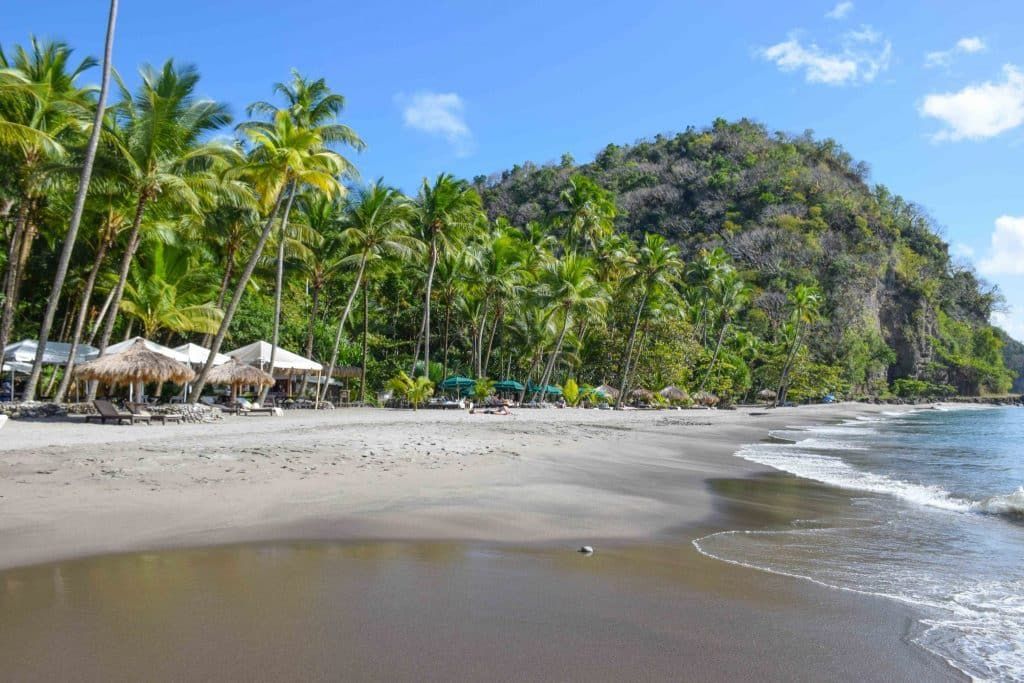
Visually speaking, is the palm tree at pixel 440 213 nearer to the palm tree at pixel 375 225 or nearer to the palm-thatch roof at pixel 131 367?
the palm tree at pixel 375 225

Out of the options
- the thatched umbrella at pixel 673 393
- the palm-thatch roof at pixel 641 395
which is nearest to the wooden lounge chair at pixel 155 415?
the palm-thatch roof at pixel 641 395

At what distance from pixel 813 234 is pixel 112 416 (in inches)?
2972

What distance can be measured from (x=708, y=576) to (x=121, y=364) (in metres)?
15.7

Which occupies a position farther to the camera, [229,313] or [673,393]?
[673,393]

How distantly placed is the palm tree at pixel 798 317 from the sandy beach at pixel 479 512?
45.1m

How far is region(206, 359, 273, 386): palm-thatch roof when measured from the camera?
65.8 feet

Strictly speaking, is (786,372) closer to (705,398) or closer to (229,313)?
(705,398)

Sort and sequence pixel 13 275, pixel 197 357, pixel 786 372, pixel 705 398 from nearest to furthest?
pixel 13 275, pixel 197 357, pixel 705 398, pixel 786 372

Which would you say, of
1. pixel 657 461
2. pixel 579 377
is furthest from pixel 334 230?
pixel 579 377

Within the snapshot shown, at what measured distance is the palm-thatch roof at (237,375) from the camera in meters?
20.0

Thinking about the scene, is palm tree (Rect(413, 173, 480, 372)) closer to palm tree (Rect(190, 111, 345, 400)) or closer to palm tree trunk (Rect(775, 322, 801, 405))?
palm tree (Rect(190, 111, 345, 400))

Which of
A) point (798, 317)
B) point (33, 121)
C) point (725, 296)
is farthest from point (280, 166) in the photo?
point (798, 317)

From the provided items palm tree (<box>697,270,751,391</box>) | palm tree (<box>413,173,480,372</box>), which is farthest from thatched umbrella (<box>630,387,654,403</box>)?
palm tree (<box>413,173,480,372</box>)

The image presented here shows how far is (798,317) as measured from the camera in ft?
183
